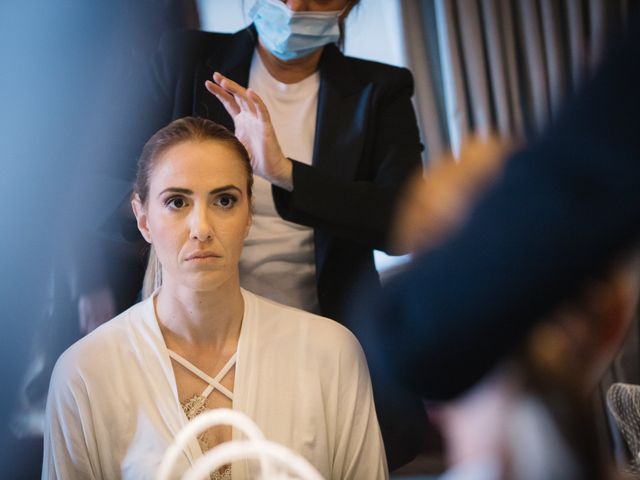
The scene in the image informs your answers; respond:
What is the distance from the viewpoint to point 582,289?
0.49 meters

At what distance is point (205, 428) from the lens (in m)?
1.07

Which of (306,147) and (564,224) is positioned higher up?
(564,224)

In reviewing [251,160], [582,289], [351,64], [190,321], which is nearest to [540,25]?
[351,64]

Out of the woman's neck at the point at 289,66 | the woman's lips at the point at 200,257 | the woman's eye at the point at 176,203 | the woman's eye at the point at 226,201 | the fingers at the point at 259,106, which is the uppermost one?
the woman's neck at the point at 289,66

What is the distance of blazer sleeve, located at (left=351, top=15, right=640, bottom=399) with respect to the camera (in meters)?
0.46

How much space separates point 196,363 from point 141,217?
0.22 m

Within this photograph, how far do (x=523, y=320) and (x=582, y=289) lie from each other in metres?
0.05

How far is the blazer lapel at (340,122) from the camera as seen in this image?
1.23 metres

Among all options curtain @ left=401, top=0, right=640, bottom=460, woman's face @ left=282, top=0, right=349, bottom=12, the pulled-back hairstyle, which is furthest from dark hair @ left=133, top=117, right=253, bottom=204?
curtain @ left=401, top=0, right=640, bottom=460

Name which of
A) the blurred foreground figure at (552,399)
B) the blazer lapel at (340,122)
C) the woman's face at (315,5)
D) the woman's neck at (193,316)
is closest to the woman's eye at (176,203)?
the woman's neck at (193,316)

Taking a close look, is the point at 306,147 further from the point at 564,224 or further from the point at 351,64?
the point at 564,224

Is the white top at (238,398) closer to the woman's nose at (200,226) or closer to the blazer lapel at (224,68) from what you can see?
the woman's nose at (200,226)

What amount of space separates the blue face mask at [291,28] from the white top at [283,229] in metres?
0.04

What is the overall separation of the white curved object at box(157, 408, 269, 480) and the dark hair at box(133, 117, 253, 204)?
31cm
